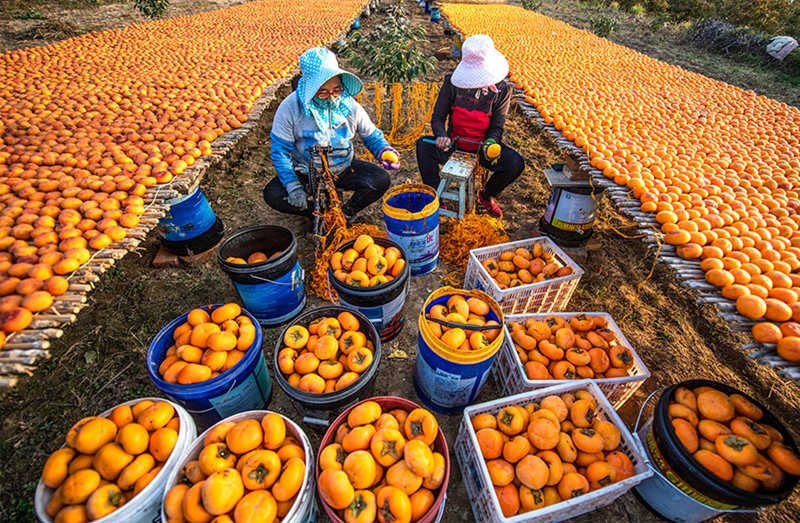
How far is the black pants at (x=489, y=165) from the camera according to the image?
540cm

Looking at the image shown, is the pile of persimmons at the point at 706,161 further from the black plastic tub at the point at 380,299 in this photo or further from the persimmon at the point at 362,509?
the persimmon at the point at 362,509

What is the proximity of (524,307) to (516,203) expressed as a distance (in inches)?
123

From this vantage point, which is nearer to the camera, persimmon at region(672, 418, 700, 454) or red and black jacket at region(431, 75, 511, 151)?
persimmon at region(672, 418, 700, 454)

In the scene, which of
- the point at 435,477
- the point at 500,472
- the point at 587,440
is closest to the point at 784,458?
the point at 587,440

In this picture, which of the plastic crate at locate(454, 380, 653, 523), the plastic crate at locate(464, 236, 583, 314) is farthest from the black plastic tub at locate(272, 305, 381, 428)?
the plastic crate at locate(464, 236, 583, 314)

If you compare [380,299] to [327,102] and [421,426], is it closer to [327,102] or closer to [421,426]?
[421,426]

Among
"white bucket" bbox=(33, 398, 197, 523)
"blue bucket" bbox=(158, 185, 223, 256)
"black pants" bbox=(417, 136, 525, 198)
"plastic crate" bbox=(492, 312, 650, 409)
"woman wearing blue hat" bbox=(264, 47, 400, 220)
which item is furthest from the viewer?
"black pants" bbox=(417, 136, 525, 198)

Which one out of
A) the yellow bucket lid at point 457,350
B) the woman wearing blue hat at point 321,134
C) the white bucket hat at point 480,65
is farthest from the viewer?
the white bucket hat at point 480,65

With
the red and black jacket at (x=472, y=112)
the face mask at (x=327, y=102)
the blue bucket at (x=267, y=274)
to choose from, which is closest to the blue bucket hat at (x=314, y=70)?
the face mask at (x=327, y=102)

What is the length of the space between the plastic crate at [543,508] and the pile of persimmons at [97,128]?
11.9 feet

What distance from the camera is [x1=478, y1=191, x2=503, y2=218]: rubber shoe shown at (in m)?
5.89

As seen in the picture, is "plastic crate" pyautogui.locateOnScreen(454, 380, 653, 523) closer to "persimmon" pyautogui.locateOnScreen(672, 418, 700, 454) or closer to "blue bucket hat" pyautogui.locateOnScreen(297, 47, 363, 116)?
"persimmon" pyautogui.locateOnScreen(672, 418, 700, 454)

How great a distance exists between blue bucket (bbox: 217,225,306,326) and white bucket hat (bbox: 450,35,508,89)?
11.5 ft

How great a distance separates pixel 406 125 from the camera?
9.45m
